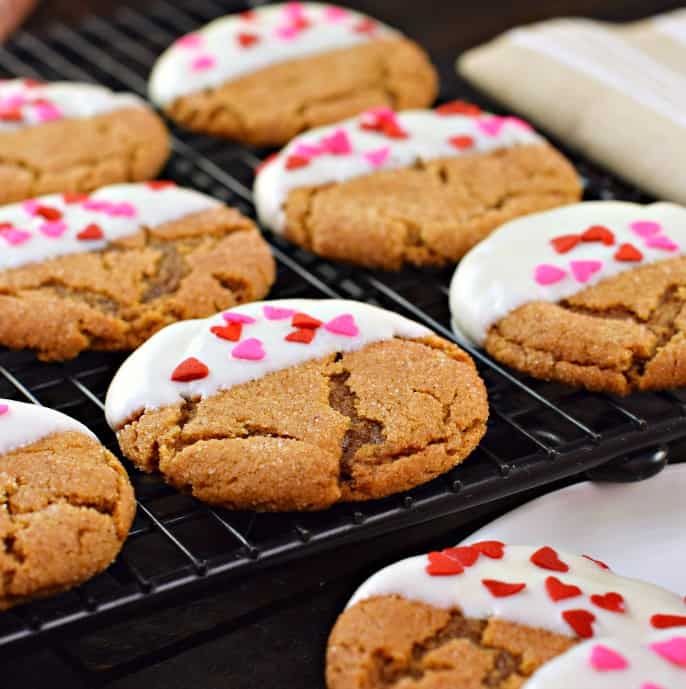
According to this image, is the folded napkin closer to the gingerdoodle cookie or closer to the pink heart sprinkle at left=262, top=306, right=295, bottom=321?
the pink heart sprinkle at left=262, top=306, right=295, bottom=321

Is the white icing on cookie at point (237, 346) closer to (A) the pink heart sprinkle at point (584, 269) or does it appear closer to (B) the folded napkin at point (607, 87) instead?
(A) the pink heart sprinkle at point (584, 269)

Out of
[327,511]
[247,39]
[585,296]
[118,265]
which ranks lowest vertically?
[327,511]

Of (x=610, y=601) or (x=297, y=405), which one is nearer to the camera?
(x=610, y=601)

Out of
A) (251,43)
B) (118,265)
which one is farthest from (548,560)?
(251,43)

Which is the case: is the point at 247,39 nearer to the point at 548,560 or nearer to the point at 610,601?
the point at 548,560

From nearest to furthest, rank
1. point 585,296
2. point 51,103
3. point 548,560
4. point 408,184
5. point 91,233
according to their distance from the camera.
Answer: point 548,560
point 585,296
point 91,233
point 408,184
point 51,103

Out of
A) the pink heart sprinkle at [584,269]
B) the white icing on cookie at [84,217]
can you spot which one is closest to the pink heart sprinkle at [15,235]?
the white icing on cookie at [84,217]

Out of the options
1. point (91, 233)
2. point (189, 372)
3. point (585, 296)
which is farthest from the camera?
point (91, 233)
